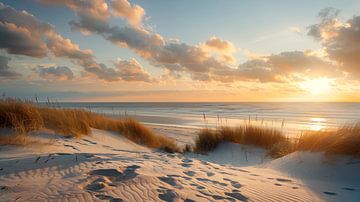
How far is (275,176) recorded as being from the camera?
14.6 feet

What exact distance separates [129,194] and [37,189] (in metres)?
0.98

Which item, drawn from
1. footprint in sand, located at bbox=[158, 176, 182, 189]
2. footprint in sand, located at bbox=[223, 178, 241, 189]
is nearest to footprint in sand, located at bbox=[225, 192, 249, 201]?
footprint in sand, located at bbox=[223, 178, 241, 189]

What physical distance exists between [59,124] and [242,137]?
5.52m

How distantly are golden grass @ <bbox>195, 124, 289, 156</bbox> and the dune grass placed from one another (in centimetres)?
102

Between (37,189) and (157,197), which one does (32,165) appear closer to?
Answer: (37,189)

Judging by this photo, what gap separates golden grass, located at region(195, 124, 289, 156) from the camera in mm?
7961

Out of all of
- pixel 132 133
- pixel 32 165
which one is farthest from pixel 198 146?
pixel 32 165

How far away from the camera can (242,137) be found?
27.2 ft

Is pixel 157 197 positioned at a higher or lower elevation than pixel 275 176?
higher

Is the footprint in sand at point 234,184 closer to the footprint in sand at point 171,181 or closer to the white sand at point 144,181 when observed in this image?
the white sand at point 144,181

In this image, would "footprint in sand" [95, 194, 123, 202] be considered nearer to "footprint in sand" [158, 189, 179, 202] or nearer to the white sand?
the white sand

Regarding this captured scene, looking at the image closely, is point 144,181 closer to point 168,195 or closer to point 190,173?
point 168,195

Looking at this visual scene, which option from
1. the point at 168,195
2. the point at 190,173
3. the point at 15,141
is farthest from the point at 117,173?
the point at 15,141

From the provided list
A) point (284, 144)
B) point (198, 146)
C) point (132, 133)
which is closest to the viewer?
point (284, 144)
